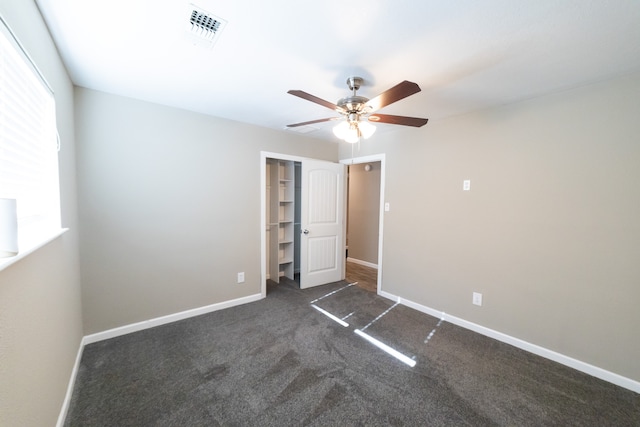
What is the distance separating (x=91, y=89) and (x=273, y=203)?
2.43 meters

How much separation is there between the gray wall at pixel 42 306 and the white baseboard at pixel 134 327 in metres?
0.09

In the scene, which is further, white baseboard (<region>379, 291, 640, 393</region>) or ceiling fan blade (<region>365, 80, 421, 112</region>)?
white baseboard (<region>379, 291, 640, 393</region>)

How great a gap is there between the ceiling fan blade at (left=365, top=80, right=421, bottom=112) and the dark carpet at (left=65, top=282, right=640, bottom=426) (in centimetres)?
204

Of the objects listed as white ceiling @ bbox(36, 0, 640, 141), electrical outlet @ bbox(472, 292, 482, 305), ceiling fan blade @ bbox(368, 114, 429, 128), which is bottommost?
electrical outlet @ bbox(472, 292, 482, 305)

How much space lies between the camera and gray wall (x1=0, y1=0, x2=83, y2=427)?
0.91 m

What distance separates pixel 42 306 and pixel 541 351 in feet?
12.0

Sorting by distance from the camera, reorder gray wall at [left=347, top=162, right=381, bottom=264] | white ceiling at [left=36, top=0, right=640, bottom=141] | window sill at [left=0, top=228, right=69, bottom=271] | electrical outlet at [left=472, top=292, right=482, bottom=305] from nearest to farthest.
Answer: window sill at [left=0, top=228, right=69, bottom=271]
white ceiling at [left=36, top=0, right=640, bottom=141]
electrical outlet at [left=472, top=292, right=482, bottom=305]
gray wall at [left=347, top=162, right=381, bottom=264]

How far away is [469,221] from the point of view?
267 centimetres

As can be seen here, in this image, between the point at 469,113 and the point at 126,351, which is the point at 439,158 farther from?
the point at 126,351

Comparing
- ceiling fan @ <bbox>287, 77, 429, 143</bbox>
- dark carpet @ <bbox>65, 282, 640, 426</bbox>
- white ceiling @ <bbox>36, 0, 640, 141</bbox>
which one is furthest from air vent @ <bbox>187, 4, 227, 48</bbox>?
dark carpet @ <bbox>65, 282, 640, 426</bbox>

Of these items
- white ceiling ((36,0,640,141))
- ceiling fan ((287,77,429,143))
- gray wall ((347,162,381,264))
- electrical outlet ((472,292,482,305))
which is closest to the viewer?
white ceiling ((36,0,640,141))

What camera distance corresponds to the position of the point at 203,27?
4.65 feet

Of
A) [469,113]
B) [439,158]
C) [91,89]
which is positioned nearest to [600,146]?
[469,113]

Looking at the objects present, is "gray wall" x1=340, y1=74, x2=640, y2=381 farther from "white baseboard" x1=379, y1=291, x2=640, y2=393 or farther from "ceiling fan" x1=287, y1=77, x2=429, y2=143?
"ceiling fan" x1=287, y1=77, x2=429, y2=143
